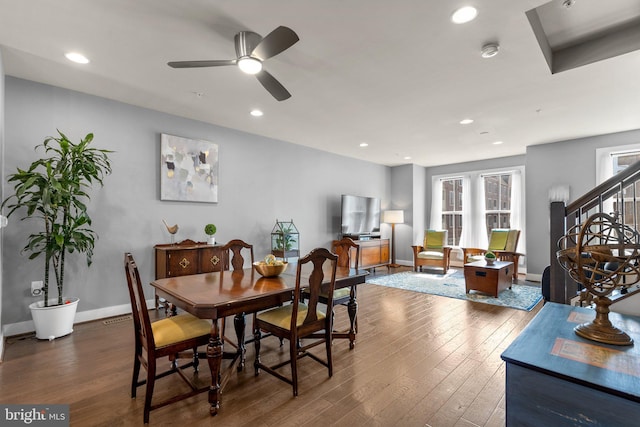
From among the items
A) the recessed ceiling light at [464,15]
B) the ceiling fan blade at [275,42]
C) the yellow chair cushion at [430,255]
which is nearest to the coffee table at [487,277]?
the yellow chair cushion at [430,255]

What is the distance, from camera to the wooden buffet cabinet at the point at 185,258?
3.65 m

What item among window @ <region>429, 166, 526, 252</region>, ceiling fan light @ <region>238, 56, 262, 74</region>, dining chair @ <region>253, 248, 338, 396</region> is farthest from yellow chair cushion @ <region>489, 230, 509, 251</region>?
ceiling fan light @ <region>238, 56, 262, 74</region>

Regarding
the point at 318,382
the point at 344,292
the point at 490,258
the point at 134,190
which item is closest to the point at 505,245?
the point at 490,258

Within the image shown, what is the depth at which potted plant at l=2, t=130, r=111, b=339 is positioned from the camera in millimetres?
2842

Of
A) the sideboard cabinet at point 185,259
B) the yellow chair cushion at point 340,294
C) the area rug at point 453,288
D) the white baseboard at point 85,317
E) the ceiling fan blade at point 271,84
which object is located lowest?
the area rug at point 453,288

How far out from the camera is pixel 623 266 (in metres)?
1.11

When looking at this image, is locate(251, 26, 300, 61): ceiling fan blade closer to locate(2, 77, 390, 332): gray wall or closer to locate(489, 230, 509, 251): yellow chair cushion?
locate(2, 77, 390, 332): gray wall

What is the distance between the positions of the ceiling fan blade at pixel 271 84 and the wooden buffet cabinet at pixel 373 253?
4.04 m

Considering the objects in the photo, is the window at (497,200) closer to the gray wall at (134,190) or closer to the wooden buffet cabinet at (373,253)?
the wooden buffet cabinet at (373,253)

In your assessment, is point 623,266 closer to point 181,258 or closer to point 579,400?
point 579,400

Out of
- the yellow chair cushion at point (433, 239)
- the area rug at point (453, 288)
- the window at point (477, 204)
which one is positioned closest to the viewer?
the area rug at point (453, 288)

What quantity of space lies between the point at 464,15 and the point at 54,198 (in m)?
3.79

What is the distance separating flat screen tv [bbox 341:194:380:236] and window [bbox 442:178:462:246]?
1.96 meters

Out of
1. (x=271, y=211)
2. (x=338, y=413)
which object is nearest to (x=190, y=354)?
(x=338, y=413)
